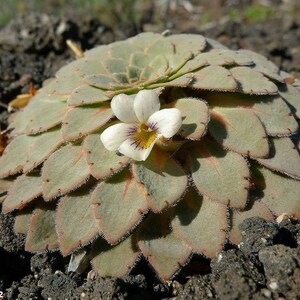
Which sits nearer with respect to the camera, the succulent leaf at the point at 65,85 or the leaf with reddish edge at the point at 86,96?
the leaf with reddish edge at the point at 86,96

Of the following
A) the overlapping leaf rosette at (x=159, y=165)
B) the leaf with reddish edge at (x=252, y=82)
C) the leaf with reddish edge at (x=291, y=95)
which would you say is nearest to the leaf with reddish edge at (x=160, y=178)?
the overlapping leaf rosette at (x=159, y=165)

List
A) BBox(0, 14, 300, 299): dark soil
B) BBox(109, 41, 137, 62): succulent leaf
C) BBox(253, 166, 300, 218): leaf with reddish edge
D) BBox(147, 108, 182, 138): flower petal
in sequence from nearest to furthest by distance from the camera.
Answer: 1. BBox(0, 14, 300, 299): dark soil
2. BBox(147, 108, 182, 138): flower petal
3. BBox(253, 166, 300, 218): leaf with reddish edge
4. BBox(109, 41, 137, 62): succulent leaf

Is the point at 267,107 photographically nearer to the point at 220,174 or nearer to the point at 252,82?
the point at 252,82

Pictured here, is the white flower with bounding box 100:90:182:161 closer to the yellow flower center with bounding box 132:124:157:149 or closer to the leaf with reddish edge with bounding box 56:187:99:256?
the yellow flower center with bounding box 132:124:157:149

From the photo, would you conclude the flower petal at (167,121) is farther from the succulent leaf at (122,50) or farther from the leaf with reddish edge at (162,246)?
the succulent leaf at (122,50)

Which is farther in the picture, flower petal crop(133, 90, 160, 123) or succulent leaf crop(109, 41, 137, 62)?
succulent leaf crop(109, 41, 137, 62)

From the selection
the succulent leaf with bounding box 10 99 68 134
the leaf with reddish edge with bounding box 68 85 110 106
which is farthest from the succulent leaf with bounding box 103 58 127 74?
the succulent leaf with bounding box 10 99 68 134
